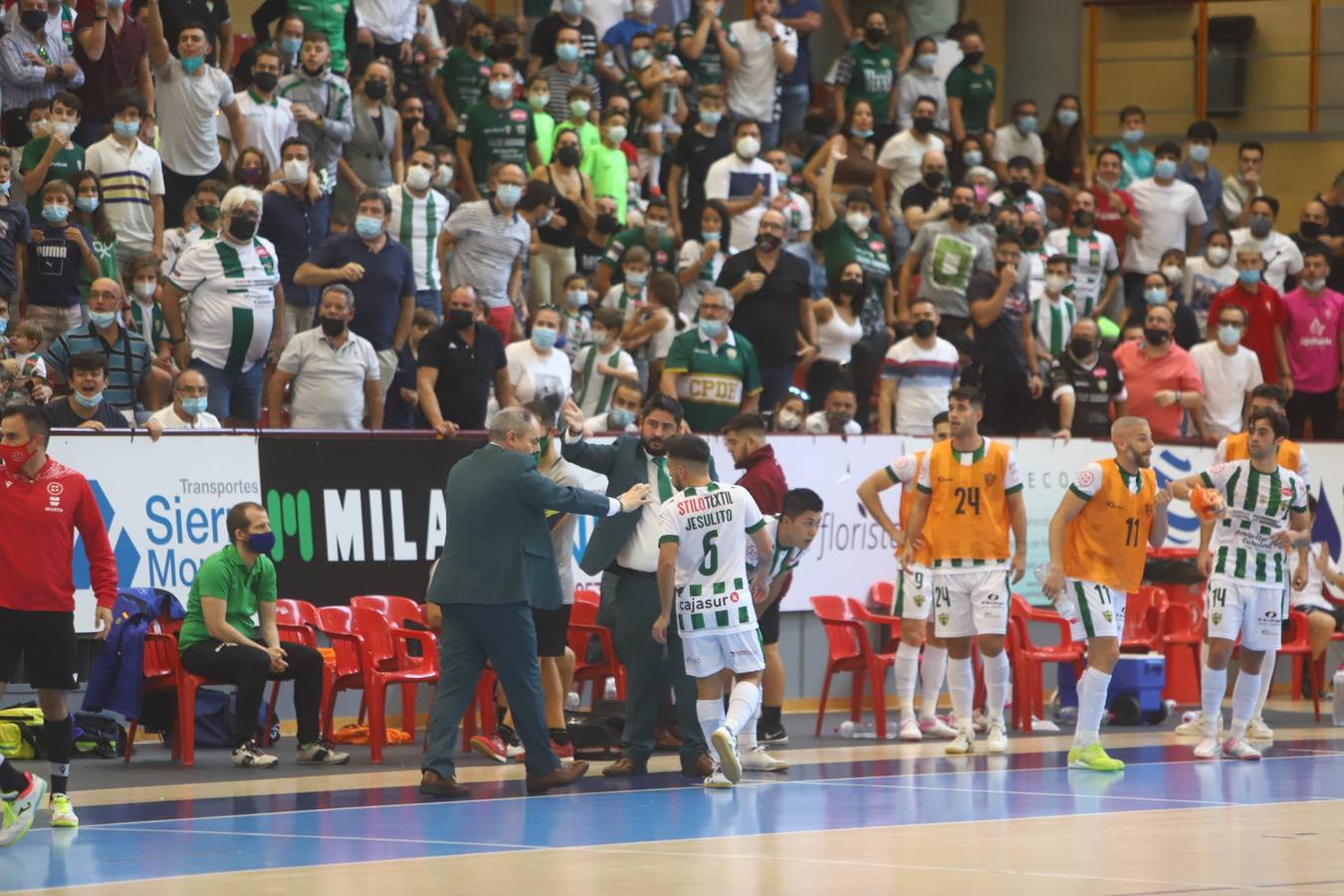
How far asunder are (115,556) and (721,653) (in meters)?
4.66

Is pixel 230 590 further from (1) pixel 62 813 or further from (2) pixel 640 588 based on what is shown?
(1) pixel 62 813

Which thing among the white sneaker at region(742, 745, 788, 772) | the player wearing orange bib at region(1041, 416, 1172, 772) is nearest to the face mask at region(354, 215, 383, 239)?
the white sneaker at region(742, 745, 788, 772)

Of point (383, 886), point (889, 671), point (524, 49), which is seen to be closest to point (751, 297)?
point (889, 671)

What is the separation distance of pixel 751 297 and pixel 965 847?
995 centimetres

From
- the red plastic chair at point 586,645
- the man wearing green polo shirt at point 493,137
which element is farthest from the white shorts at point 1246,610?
the man wearing green polo shirt at point 493,137

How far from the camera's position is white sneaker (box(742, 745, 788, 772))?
1386 cm

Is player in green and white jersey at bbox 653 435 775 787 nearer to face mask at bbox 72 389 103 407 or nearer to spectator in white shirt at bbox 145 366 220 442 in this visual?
spectator in white shirt at bbox 145 366 220 442

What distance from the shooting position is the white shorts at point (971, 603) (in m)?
15.4

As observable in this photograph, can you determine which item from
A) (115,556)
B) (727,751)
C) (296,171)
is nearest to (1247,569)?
(727,751)

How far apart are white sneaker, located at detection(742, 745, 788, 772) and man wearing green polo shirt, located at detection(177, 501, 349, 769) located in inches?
107

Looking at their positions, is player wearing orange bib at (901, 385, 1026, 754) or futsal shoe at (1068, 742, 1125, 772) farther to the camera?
player wearing orange bib at (901, 385, 1026, 754)

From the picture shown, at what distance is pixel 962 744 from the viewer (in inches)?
596

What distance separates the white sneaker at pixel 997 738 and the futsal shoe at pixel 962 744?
0.54ft

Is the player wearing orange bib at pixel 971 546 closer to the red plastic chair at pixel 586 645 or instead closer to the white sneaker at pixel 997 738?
the white sneaker at pixel 997 738
